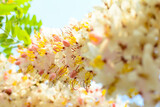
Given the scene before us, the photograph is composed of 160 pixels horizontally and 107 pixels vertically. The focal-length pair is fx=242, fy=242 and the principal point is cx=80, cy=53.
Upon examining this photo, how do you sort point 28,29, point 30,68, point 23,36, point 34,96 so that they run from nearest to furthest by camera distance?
point 34,96
point 23,36
point 28,29
point 30,68

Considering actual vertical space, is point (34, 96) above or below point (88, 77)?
below

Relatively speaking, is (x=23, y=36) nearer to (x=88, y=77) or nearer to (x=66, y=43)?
(x=66, y=43)

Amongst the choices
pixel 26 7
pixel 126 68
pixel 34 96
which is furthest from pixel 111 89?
pixel 26 7

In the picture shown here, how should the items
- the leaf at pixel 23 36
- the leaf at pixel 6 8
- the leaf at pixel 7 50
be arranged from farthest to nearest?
the leaf at pixel 7 50 < the leaf at pixel 6 8 < the leaf at pixel 23 36

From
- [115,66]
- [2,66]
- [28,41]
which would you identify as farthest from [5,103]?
[115,66]

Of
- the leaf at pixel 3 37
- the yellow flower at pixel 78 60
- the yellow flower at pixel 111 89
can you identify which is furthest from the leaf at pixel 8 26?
the yellow flower at pixel 111 89

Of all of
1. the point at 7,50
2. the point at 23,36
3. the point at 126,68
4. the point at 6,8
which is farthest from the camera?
the point at 7,50

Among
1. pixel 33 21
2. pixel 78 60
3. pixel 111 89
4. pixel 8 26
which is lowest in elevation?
pixel 111 89

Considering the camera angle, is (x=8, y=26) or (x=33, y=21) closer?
(x=8, y=26)


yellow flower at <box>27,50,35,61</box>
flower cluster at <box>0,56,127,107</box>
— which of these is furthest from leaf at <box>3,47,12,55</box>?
flower cluster at <box>0,56,127,107</box>

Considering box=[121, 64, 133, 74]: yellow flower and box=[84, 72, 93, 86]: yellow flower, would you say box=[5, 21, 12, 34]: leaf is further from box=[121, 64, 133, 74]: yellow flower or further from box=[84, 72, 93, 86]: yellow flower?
box=[121, 64, 133, 74]: yellow flower

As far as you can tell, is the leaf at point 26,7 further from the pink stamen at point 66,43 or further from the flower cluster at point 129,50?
the flower cluster at point 129,50
